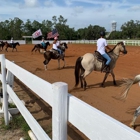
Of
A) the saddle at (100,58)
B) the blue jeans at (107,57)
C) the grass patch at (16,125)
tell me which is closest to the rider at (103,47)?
the blue jeans at (107,57)

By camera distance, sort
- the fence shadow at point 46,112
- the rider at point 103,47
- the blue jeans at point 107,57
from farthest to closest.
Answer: the blue jeans at point 107,57 → the rider at point 103,47 → the fence shadow at point 46,112

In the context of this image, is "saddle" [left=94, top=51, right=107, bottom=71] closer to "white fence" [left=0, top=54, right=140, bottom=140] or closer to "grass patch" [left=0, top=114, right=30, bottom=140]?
"grass patch" [left=0, top=114, right=30, bottom=140]

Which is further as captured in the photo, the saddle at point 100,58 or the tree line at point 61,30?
the tree line at point 61,30

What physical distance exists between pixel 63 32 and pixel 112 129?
307 ft

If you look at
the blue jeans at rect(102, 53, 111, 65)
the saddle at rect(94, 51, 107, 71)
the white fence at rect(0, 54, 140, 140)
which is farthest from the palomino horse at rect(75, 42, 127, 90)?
the white fence at rect(0, 54, 140, 140)

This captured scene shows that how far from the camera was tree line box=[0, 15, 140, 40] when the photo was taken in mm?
89375

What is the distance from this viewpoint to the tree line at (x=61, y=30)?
8938 centimetres

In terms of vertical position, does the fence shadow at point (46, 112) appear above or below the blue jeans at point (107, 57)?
below

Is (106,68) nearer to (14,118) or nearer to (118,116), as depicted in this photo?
(118,116)

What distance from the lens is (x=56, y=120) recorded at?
76.5 inches

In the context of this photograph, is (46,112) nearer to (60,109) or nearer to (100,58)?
(60,109)

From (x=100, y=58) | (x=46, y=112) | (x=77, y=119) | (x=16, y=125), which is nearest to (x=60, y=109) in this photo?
(x=77, y=119)

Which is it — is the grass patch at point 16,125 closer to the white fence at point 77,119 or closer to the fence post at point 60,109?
the white fence at point 77,119

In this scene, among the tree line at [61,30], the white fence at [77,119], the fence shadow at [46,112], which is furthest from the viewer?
the tree line at [61,30]
